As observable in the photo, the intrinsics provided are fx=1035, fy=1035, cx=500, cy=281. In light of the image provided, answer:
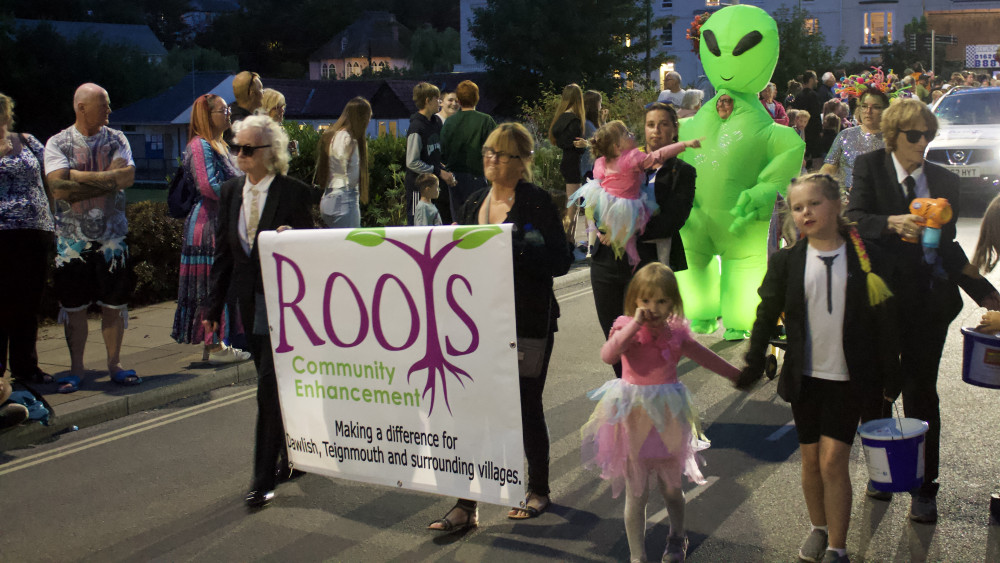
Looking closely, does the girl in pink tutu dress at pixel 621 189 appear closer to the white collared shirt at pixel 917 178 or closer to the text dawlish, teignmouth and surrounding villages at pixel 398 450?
the white collared shirt at pixel 917 178

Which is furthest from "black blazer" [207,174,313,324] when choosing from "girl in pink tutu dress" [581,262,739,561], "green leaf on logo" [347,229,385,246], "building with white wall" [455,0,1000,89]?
"building with white wall" [455,0,1000,89]

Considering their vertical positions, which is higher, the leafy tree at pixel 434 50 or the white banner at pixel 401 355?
the leafy tree at pixel 434 50

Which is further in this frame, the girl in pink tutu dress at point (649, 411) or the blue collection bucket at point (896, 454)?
the girl in pink tutu dress at point (649, 411)

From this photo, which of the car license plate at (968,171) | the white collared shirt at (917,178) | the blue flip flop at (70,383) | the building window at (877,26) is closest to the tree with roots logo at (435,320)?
the white collared shirt at (917,178)

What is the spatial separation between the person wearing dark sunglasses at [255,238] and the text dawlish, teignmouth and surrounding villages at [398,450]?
0.21m

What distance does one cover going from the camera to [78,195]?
745cm

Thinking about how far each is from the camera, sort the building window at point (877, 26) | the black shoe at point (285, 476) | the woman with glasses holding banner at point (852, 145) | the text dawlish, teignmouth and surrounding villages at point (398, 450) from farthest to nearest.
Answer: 1. the building window at point (877, 26)
2. the woman with glasses holding banner at point (852, 145)
3. the black shoe at point (285, 476)
4. the text dawlish, teignmouth and surrounding villages at point (398, 450)

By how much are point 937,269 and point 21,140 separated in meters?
6.09

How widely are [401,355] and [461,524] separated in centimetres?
84

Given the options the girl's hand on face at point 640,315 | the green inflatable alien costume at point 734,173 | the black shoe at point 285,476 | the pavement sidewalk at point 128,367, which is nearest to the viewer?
the girl's hand on face at point 640,315

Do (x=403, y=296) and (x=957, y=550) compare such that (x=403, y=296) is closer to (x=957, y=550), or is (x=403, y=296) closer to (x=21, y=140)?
(x=957, y=550)

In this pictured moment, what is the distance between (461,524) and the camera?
4.84 m

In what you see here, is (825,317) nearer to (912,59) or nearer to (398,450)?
(398,450)

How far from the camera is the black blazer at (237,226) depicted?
17.6 feet
